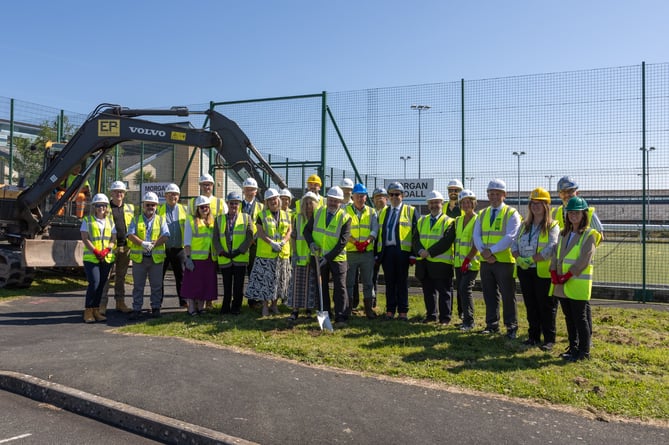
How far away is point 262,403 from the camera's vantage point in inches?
190

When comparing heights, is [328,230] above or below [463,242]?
above

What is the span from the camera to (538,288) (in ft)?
22.6

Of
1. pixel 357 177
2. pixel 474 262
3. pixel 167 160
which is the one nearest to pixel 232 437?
pixel 474 262

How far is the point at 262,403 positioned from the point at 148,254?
15.2 feet

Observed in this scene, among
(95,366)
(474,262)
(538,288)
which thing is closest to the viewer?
(95,366)

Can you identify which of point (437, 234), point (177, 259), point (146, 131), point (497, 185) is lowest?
point (177, 259)

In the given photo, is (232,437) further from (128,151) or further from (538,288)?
(128,151)

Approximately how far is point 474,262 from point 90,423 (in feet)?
17.6

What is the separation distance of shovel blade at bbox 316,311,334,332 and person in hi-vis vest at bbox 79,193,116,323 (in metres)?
3.43

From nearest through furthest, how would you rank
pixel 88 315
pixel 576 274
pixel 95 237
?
A: pixel 576 274
pixel 95 237
pixel 88 315

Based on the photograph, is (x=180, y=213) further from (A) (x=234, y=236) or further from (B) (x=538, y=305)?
(B) (x=538, y=305)

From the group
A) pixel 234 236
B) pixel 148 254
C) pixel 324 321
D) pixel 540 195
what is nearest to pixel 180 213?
pixel 148 254

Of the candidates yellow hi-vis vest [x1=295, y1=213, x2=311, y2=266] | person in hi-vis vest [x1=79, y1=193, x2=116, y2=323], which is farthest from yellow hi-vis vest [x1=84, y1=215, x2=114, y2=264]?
yellow hi-vis vest [x1=295, y1=213, x2=311, y2=266]

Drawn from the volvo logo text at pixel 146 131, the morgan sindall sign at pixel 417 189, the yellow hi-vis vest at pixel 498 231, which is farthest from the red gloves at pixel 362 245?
the volvo logo text at pixel 146 131
